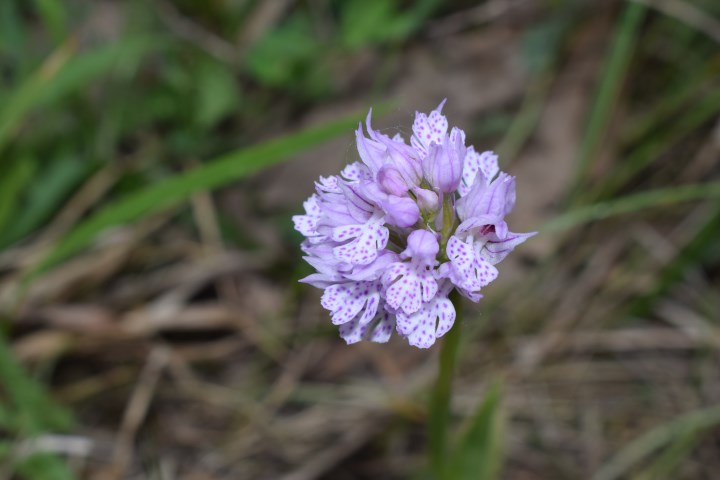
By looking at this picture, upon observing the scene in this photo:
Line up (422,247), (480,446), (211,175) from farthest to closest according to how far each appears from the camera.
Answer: (211,175), (480,446), (422,247)

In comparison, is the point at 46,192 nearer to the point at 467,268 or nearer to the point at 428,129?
the point at 428,129

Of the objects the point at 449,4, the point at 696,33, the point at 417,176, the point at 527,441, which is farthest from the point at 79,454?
the point at 696,33

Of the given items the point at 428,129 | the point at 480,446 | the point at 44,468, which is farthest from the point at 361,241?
the point at 44,468

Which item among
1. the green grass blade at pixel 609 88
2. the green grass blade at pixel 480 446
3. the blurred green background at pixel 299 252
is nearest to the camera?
the green grass blade at pixel 480 446

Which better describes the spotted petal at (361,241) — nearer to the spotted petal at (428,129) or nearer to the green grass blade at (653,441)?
the spotted petal at (428,129)

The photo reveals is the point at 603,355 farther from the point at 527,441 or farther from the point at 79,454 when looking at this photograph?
the point at 79,454

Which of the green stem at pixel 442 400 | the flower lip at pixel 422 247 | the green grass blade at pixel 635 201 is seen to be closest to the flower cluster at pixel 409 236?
the flower lip at pixel 422 247
